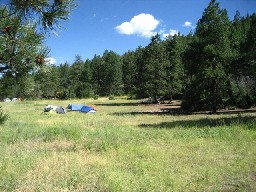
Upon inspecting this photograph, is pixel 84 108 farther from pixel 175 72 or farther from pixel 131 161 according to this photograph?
pixel 131 161

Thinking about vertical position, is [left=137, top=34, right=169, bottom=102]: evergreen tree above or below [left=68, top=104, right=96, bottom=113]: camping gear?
above

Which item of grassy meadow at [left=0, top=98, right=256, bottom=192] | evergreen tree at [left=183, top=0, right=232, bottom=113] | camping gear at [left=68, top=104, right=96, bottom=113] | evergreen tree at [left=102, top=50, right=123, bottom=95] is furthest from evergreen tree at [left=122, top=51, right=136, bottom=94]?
grassy meadow at [left=0, top=98, right=256, bottom=192]

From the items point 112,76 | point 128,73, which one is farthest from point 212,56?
point 112,76

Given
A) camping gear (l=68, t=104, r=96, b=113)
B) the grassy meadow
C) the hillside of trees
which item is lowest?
the grassy meadow

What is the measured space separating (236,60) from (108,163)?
25.1 m

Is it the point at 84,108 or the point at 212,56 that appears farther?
the point at 84,108

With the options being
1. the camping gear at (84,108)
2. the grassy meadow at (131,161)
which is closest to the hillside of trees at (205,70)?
the grassy meadow at (131,161)

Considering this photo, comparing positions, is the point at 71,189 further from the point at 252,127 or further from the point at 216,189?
the point at 252,127

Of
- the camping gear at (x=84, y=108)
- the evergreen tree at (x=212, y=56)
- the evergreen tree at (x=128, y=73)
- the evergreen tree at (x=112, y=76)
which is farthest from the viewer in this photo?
the evergreen tree at (x=112, y=76)

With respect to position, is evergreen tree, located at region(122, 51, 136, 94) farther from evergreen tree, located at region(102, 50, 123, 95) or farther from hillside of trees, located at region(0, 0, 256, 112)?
hillside of trees, located at region(0, 0, 256, 112)

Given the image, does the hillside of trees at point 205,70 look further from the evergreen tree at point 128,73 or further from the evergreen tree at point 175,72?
the evergreen tree at point 128,73

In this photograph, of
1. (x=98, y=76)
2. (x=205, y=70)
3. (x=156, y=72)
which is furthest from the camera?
(x=98, y=76)

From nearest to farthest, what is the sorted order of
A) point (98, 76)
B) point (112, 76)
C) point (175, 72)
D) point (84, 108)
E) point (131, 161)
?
point (131, 161), point (84, 108), point (175, 72), point (112, 76), point (98, 76)

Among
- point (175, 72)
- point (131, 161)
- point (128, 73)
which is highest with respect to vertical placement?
point (128, 73)
